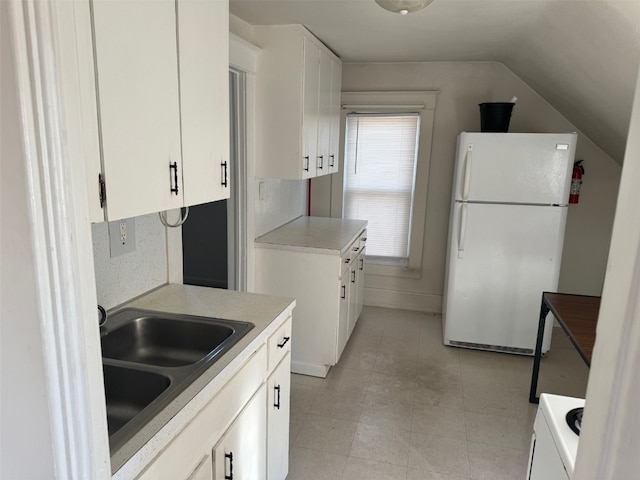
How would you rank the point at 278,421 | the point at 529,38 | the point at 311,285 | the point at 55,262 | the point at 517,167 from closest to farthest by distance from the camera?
1. the point at 55,262
2. the point at 278,421
3. the point at 529,38
4. the point at 311,285
5. the point at 517,167

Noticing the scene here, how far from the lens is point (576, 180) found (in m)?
3.70

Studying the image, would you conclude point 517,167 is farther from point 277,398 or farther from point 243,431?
point 243,431

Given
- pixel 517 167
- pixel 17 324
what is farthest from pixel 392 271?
pixel 17 324

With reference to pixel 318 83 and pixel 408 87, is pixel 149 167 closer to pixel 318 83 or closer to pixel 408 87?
pixel 318 83

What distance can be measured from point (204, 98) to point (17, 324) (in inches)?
43.3

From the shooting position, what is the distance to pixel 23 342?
0.63 meters

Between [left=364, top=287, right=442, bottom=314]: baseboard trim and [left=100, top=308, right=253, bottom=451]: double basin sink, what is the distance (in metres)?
2.97

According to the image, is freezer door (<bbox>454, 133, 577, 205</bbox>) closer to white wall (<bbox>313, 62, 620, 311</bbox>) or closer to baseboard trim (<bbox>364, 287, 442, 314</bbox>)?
white wall (<bbox>313, 62, 620, 311</bbox>)

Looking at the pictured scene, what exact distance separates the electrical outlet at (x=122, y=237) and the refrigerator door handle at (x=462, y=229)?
2.41 m

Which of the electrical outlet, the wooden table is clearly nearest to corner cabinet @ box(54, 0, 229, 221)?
the electrical outlet

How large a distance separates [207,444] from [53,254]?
0.86m

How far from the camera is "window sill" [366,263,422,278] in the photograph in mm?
4328

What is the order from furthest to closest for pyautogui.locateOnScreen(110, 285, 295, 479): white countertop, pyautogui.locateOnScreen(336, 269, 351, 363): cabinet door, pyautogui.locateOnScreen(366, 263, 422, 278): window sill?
pyautogui.locateOnScreen(366, 263, 422, 278): window sill → pyautogui.locateOnScreen(336, 269, 351, 363): cabinet door → pyautogui.locateOnScreen(110, 285, 295, 479): white countertop

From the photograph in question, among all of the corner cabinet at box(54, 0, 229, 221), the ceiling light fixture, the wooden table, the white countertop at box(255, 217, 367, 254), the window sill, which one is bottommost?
the window sill
